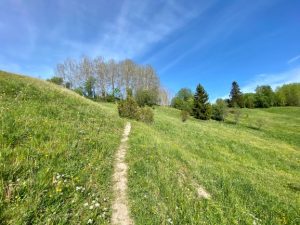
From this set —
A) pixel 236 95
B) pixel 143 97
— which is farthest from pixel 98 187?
pixel 236 95

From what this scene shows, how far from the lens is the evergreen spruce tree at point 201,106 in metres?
51.4

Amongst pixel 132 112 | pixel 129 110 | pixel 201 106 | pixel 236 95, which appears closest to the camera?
pixel 129 110

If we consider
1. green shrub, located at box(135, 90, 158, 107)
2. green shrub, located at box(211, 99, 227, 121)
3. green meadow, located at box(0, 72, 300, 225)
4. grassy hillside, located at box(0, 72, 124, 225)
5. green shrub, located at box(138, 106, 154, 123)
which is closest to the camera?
grassy hillside, located at box(0, 72, 124, 225)

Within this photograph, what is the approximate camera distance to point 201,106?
51594 millimetres

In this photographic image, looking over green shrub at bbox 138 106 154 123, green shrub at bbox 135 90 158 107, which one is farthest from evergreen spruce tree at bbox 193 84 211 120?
green shrub at bbox 138 106 154 123

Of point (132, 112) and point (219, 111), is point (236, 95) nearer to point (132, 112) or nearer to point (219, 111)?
point (219, 111)

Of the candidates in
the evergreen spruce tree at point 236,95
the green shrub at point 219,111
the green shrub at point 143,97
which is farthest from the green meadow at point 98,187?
the evergreen spruce tree at point 236,95

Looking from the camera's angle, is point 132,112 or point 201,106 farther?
point 201,106

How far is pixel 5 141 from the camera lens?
5730mm

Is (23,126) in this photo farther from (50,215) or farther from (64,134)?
(50,215)

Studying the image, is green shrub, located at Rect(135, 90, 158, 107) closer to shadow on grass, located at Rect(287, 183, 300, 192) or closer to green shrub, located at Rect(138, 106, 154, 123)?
green shrub, located at Rect(138, 106, 154, 123)

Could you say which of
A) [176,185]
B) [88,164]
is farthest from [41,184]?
[176,185]

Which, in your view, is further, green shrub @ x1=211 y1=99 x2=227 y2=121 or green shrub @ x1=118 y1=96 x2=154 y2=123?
green shrub @ x1=211 y1=99 x2=227 y2=121

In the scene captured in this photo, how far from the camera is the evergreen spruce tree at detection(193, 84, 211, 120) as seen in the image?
5141cm
